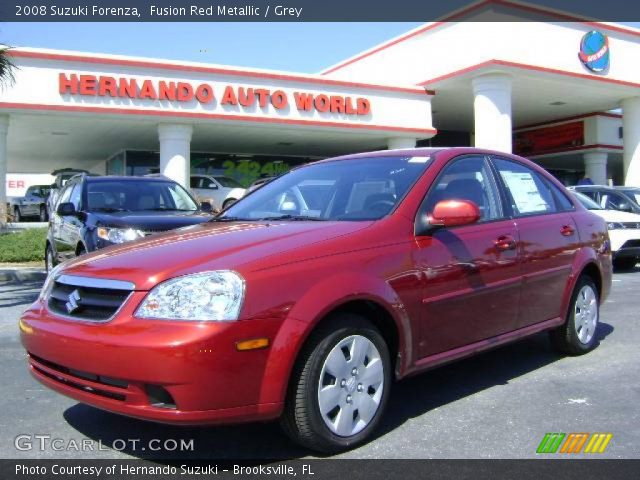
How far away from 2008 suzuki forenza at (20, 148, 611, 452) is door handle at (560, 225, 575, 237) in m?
0.26

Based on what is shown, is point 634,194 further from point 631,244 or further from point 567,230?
point 567,230

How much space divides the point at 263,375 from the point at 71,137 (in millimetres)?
22615

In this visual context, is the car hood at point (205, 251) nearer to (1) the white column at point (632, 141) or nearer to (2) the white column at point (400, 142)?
(2) the white column at point (400, 142)

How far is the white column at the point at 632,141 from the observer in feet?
77.7

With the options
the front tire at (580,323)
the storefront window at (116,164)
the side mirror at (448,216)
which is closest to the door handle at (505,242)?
the side mirror at (448,216)

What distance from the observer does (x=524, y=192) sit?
491 centimetres

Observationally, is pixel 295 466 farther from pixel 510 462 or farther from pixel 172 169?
pixel 172 169

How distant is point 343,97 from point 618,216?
11547 millimetres

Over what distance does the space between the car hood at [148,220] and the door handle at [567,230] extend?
3.79 metres

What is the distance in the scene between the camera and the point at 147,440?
3514 mm

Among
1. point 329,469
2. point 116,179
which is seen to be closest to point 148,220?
point 116,179

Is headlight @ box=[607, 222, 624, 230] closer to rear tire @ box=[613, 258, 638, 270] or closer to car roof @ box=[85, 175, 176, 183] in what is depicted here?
rear tire @ box=[613, 258, 638, 270]

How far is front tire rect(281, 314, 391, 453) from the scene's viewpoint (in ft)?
10.2

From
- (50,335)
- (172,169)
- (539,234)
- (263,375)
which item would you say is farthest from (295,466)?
(172,169)
